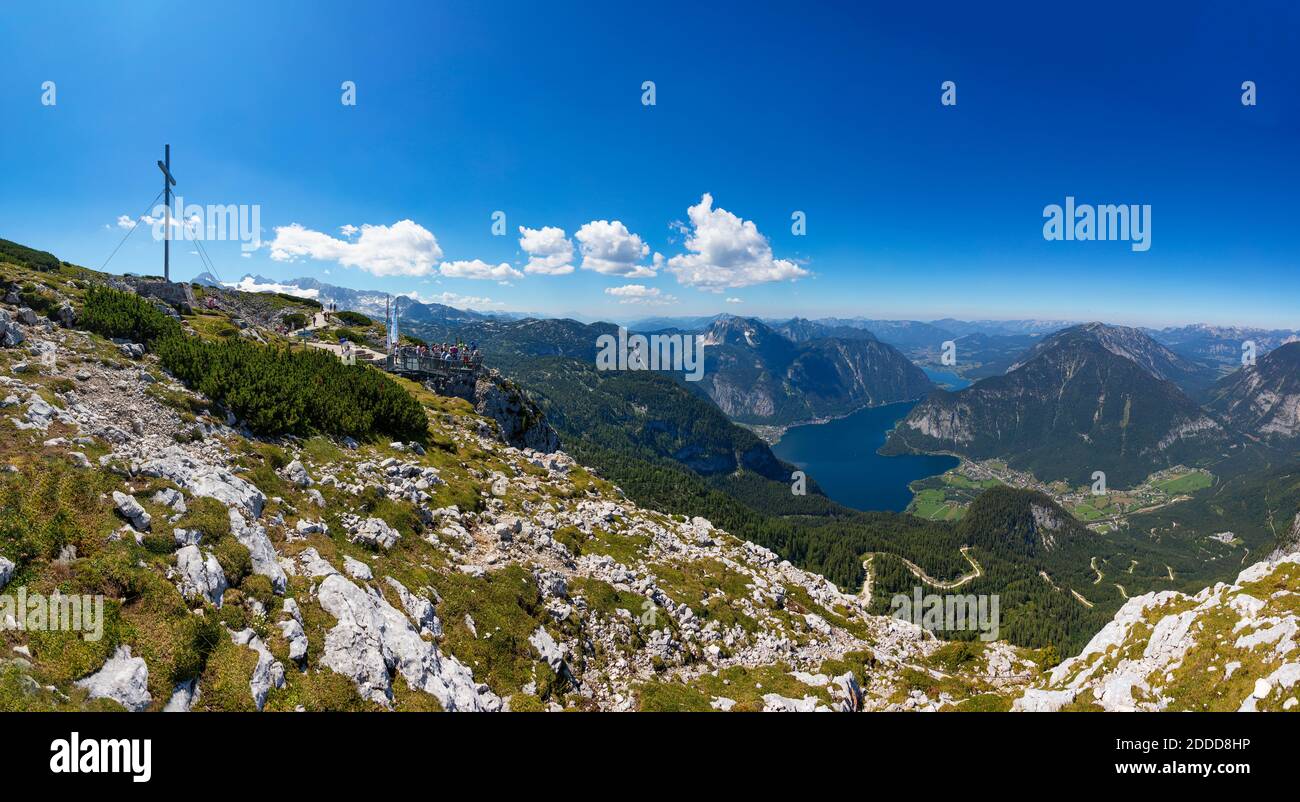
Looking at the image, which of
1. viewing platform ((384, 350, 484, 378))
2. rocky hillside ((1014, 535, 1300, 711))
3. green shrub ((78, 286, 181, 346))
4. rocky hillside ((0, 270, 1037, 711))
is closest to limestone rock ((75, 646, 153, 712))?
rocky hillside ((0, 270, 1037, 711))

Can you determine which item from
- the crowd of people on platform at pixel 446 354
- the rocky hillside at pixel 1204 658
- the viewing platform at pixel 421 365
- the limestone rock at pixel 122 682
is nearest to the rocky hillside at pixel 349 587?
the limestone rock at pixel 122 682

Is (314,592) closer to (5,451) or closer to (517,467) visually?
(5,451)

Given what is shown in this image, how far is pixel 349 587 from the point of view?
17.2 m

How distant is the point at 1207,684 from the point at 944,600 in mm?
155916

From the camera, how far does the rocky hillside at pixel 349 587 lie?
480 inches

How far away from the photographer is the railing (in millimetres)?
65438

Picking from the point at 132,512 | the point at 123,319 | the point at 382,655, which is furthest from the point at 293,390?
the point at 382,655

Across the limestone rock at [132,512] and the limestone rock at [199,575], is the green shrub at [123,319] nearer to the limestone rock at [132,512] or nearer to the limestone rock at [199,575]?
the limestone rock at [132,512]

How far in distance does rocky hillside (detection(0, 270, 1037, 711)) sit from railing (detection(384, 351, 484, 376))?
92.3ft

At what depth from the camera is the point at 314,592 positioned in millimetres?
16578

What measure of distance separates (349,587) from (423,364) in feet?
178

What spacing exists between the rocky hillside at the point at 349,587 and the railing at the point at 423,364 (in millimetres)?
28128

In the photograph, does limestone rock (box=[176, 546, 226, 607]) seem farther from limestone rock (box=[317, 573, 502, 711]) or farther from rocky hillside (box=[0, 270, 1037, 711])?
limestone rock (box=[317, 573, 502, 711])
